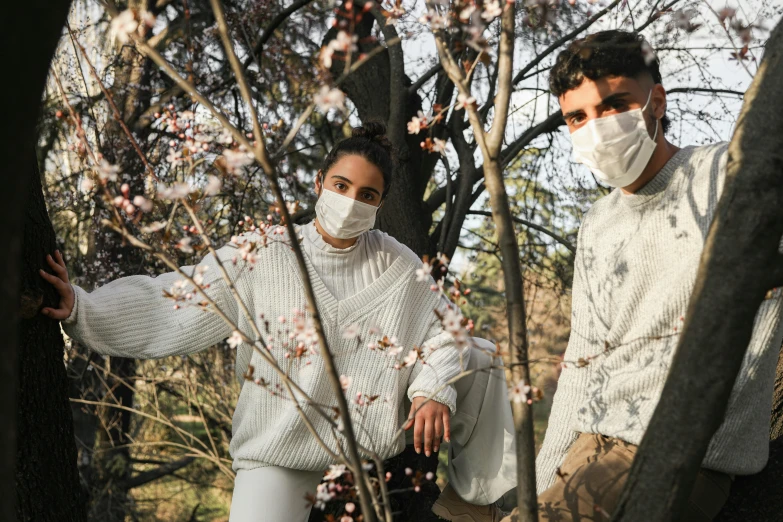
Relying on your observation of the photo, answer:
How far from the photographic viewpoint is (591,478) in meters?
2.01

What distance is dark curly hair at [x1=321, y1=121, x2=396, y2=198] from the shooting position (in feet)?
9.43

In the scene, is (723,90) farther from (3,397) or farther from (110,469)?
(110,469)

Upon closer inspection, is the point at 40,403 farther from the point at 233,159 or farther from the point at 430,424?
the point at 430,424

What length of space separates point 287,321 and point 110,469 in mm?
5342

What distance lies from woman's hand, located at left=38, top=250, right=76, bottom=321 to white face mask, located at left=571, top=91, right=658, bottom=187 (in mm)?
1472

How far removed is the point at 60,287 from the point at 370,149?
1.14 m

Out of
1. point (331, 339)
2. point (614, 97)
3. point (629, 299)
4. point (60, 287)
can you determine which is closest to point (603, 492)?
point (629, 299)

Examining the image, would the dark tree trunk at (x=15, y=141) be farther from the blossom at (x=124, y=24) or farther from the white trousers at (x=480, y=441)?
the white trousers at (x=480, y=441)

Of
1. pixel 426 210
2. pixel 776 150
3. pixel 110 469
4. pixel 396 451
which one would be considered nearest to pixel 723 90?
pixel 426 210

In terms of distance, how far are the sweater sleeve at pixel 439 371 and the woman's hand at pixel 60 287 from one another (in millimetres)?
1081

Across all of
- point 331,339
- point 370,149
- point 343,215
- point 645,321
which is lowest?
point 331,339

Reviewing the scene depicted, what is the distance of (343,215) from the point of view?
2.79 meters

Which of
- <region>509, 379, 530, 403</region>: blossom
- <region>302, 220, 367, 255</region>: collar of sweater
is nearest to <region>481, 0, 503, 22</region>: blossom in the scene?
<region>509, 379, 530, 403</region>: blossom

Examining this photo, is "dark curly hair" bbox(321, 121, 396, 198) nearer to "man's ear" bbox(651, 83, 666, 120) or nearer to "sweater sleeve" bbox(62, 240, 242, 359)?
"sweater sleeve" bbox(62, 240, 242, 359)
